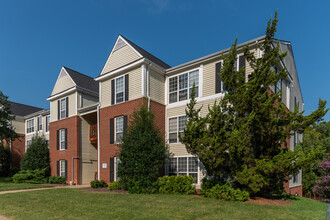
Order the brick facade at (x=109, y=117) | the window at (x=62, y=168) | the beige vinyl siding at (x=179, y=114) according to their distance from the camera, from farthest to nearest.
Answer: the window at (x=62, y=168)
the brick facade at (x=109, y=117)
the beige vinyl siding at (x=179, y=114)

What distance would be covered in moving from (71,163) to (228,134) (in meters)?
15.7

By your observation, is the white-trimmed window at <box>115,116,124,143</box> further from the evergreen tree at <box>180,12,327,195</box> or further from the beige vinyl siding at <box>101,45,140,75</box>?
the evergreen tree at <box>180,12,327,195</box>

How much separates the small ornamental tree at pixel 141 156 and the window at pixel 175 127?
231 centimetres

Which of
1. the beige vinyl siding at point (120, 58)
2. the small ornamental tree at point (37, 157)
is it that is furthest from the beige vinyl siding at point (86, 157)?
the beige vinyl siding at point (120, 58)

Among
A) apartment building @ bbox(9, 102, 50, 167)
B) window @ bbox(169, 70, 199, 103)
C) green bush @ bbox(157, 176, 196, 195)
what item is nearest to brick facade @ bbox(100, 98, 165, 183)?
window @ bbox(169, 70, 199, 103)

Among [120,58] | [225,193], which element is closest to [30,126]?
[120,58]

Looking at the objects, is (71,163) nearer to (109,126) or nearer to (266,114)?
(109,126)

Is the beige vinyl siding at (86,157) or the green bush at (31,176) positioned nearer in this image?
the beige vinyl siding at (86,157)

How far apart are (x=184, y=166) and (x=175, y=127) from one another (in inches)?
111

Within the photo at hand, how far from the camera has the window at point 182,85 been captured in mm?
16297

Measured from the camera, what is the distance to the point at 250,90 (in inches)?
413

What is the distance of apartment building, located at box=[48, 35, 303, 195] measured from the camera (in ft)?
50.9

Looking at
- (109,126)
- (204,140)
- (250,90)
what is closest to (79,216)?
(204,140)

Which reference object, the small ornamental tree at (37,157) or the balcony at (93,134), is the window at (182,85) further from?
the small ornamental tree at (37,157)
